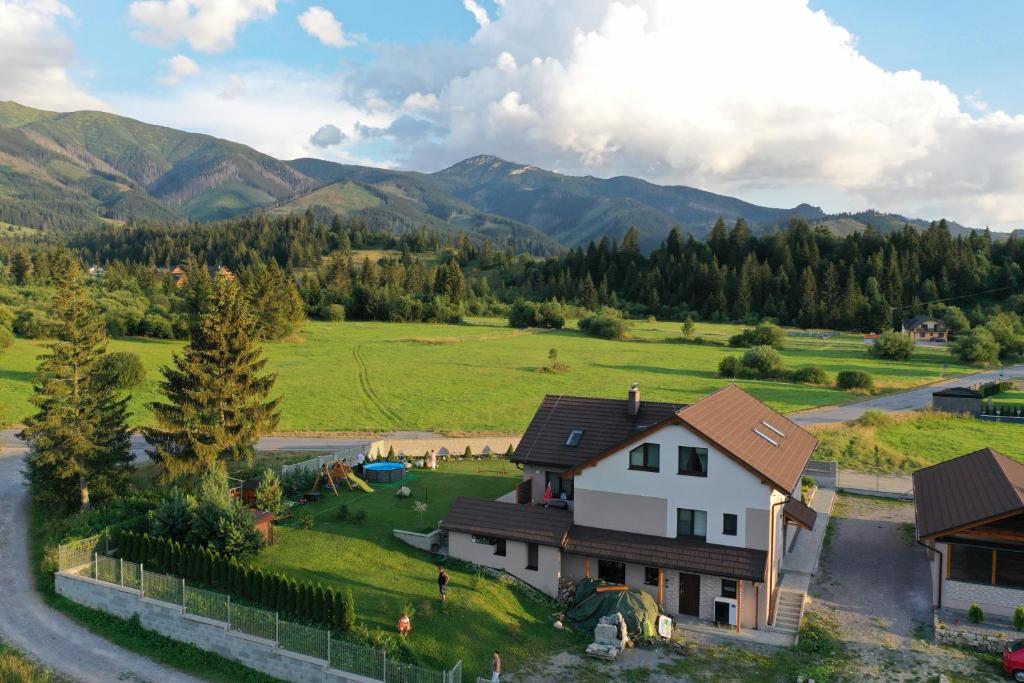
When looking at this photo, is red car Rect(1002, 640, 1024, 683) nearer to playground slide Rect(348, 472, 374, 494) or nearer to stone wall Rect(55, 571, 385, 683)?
stone wall Rect(55, 571, 385, 683)

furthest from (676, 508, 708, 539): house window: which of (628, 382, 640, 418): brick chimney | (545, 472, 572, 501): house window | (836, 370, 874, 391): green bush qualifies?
(836, 370, 874, 391): green bush

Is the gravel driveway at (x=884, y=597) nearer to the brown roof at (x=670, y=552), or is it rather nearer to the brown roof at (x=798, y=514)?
the brown roof at (x=798, y=514)

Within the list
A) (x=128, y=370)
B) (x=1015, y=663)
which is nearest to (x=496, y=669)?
(x=1015, y=663)

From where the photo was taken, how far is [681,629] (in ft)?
86.3

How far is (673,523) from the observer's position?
92.2 feet

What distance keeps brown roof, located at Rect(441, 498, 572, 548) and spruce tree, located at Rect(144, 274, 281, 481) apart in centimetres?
1539

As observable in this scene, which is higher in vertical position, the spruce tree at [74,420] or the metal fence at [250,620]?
the spruce tree at [74,420]

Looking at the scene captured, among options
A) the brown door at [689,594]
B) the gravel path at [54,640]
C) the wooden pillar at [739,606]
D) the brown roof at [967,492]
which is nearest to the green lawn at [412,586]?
the brown door at [689,594]

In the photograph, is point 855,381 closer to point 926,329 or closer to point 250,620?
point 250,620

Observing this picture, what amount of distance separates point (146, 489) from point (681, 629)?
28.5m

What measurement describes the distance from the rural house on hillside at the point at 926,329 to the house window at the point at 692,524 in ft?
407

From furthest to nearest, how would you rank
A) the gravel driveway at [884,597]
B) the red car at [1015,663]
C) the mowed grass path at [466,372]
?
the mowed grass path at [466,372] < the gravel driveway at [884,597] < the red car at [1015,663]

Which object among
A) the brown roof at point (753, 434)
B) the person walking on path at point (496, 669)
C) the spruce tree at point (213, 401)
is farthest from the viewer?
the spruce tree at point (213, 401)

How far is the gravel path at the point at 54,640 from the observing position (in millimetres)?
22625
